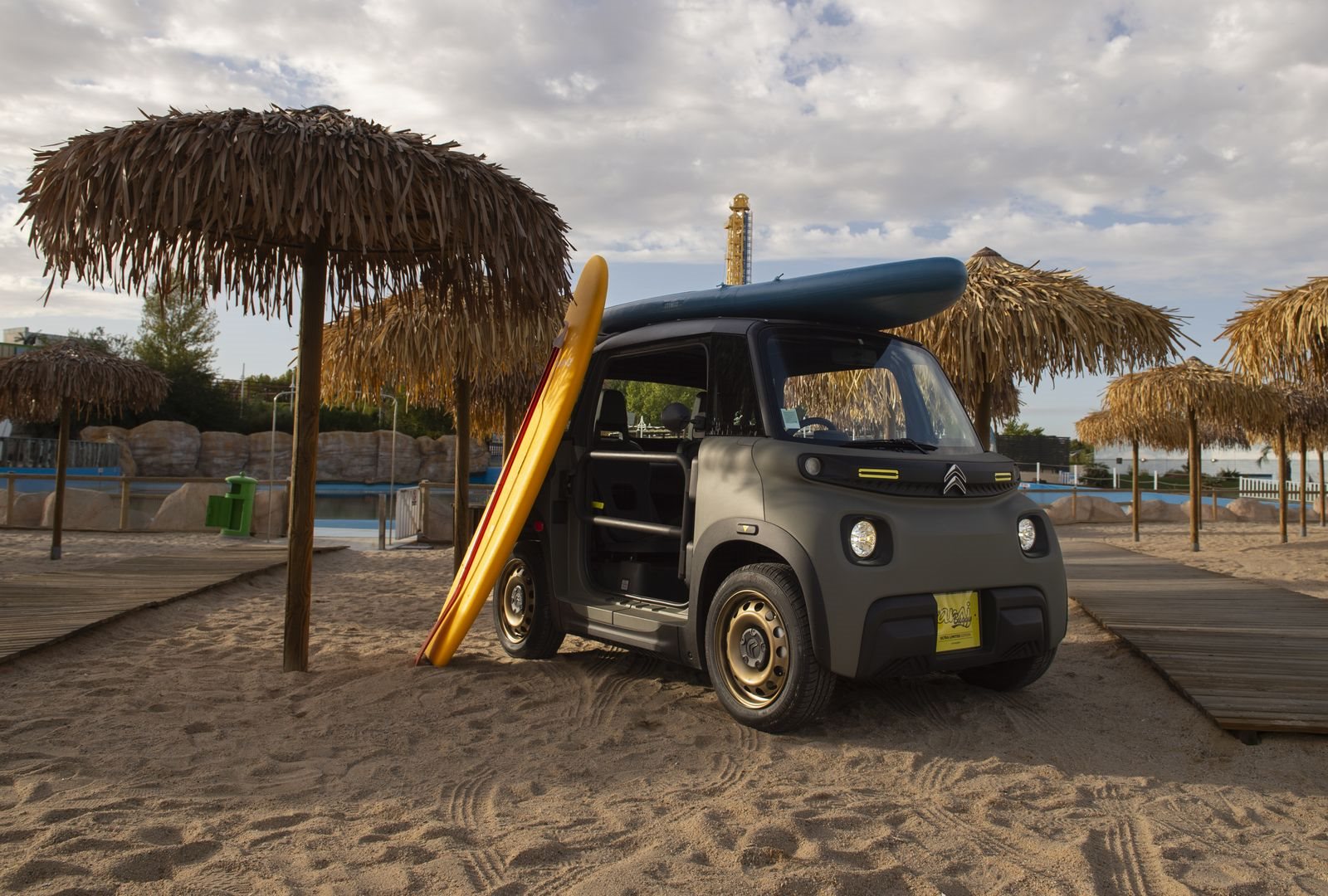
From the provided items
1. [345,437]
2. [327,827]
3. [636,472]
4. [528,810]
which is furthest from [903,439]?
[345,437]

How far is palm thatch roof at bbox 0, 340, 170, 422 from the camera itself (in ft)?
40.6

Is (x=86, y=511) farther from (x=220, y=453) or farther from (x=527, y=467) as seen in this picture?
(x=220, y=453)

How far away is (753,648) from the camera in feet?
14.9

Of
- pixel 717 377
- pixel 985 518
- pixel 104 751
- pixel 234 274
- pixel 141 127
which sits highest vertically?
pixel 141 127

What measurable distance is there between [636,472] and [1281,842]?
143 inches

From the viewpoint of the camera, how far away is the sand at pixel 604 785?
9.63 ft

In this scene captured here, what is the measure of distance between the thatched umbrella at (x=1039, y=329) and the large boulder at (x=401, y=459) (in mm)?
Result: 36110

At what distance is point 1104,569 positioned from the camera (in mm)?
11250

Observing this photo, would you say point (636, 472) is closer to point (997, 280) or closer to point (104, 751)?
point (104, 751)

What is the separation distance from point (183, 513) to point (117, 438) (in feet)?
76.9

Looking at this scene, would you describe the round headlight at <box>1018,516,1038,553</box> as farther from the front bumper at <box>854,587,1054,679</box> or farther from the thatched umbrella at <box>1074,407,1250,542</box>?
the thatched umbrella at <box>1074,407,1250,542</box>

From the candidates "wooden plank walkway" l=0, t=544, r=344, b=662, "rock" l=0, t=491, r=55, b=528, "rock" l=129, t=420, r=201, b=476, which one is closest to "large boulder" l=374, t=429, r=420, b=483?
"rock" l=129, t=420, r=201, b=476

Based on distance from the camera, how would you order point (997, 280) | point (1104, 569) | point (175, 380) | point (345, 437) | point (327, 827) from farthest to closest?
point (175, 380) → point (345, 437) → point (1104, 569) → point (997, 280) → point (327, 827)

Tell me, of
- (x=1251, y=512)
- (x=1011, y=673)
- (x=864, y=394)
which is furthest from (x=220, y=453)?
(x=1011, y=673)
